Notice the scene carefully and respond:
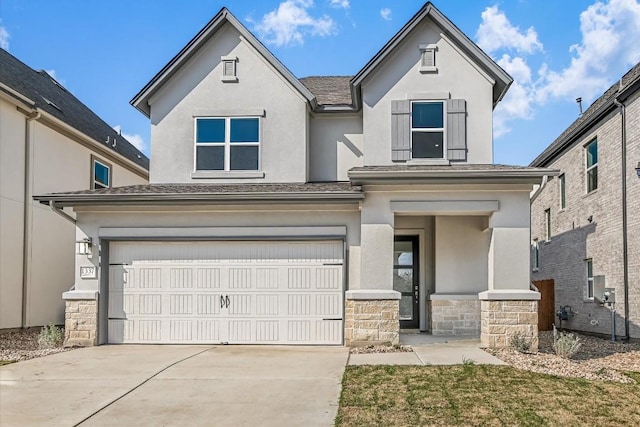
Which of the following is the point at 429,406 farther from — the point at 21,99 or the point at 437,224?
the point at 21,99

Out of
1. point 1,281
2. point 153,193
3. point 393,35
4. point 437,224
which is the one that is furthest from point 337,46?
point 1,281

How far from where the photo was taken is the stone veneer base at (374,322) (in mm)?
11750

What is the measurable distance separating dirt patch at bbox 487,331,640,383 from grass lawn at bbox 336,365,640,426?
41cm

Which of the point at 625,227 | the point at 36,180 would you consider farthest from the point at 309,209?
the point at 36,180

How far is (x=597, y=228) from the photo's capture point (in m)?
16.6

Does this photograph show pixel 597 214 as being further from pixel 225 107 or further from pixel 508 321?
pixel 225 107

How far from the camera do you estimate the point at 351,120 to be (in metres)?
14.9

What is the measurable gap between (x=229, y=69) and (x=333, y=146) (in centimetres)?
314

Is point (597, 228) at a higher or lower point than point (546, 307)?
higher

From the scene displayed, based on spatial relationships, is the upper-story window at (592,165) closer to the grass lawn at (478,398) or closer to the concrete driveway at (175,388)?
the grass lawn at (478,398)

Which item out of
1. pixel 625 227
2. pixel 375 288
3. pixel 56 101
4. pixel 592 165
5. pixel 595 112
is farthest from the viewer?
pixel 56 101

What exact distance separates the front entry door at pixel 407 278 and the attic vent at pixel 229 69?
5584 mm

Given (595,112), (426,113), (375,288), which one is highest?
(595,112)

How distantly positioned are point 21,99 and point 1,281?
455cm
